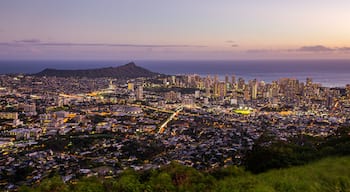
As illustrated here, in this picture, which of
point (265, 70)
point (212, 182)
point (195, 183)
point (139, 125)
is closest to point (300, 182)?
point (212, 182)

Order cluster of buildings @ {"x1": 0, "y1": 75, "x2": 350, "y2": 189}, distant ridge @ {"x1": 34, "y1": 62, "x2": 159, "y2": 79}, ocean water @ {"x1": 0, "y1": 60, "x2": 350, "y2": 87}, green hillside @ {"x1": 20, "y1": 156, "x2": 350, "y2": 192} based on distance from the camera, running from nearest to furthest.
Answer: green hillside @ {"x1": 20, "y1": 156, "x2": 350, "y2": 192} → cluster of buildings @ {"x1": 0, "y1": 75, "x2": 350, "y2": 189} → distant ridge @ {"x1": 34, "y1": 62, "x2": 159, "y2": 79} → ocean water @ {"x1": 0, "y1": 60, "x2": 350, "y2": 87}

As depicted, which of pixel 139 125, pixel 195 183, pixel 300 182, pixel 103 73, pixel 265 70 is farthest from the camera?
pixel 265 70

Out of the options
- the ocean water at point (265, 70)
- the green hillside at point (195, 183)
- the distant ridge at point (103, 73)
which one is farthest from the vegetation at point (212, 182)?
the ocean water at point (265, 70)

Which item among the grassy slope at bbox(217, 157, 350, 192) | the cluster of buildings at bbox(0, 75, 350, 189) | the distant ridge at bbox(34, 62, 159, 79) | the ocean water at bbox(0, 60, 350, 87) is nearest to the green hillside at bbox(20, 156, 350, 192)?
the grassy slope at bbox(217, 157, 350, 192)

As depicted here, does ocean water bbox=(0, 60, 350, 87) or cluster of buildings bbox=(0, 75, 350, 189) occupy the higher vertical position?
ocean water bbox=(0, 60, 350, 87)

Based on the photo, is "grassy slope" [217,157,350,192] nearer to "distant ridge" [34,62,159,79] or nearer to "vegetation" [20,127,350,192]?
"vegetation" [20,127,350,192]

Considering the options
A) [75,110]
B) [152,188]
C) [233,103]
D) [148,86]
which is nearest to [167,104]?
[233,103]

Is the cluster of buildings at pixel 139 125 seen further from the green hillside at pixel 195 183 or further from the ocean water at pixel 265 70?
the ocean water at pixel 265 70

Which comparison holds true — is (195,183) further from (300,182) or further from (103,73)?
Result: (103,73)
